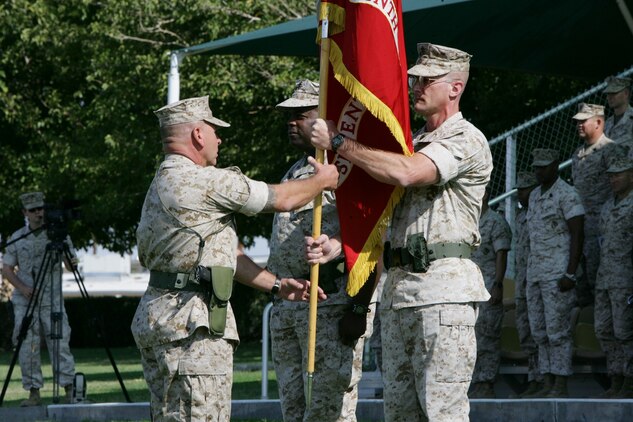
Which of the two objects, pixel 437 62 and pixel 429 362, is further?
pixel 437 62

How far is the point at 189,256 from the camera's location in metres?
6.65

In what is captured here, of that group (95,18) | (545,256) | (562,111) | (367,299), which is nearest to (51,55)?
(95,18)

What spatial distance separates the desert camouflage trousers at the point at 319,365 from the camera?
754 centimetres

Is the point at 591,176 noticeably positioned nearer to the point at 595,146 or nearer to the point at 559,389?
the point at 595,146

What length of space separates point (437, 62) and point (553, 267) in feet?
17.5

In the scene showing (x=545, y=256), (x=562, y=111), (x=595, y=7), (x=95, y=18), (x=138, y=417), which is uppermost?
(x=95, y=18)

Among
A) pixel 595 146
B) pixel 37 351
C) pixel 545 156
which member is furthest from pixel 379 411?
pixel 37 351

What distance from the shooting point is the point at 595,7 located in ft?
45.0

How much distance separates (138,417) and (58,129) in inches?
740

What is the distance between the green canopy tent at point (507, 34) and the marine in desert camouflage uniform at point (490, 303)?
6.44ft

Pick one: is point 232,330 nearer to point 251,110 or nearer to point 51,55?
point 251,110

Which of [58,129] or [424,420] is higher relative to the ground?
[58,129]

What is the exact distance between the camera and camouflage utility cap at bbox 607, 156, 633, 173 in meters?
11.2

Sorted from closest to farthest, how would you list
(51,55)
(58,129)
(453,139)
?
(453,139), (51,55), (58,129)
